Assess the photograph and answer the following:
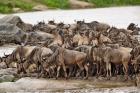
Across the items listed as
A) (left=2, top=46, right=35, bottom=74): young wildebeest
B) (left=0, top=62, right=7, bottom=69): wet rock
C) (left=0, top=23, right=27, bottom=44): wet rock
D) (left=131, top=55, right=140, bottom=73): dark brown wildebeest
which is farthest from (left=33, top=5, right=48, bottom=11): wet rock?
(left=131, top=55, right=140, bottom=73): dark brown wildebeest

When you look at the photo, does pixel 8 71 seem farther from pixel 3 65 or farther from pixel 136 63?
pixel 136 63

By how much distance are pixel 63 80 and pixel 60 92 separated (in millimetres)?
1019

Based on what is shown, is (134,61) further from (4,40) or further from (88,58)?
(4,40)

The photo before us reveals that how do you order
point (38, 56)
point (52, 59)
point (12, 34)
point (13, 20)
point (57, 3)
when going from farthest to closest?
point (57, 3) → point (13, 20) → point (12, 34) → point (38, 56) → point (52, 59)

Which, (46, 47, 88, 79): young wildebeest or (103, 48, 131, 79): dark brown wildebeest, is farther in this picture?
(46, 47, 88, 79): young wildebeest

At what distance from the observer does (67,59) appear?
1653cm

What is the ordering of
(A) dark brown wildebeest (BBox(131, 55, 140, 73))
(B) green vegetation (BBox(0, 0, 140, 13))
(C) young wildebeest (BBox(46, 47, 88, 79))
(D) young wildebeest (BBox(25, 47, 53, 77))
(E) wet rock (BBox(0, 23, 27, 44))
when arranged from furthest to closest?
(B) green vegetation (BBox(0, 0, 140, 13))
(E) wet rock (BBox(0, 23, 27, 44))
(D) young wildebeest (BBox(25, 47, 53, 77))
(C) young wildebeest (BBox(46, 47, 88, 79))
(A) dark brown wildebeest (BBox(131, 55, 140, 73))

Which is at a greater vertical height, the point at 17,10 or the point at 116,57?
the point at 116,57

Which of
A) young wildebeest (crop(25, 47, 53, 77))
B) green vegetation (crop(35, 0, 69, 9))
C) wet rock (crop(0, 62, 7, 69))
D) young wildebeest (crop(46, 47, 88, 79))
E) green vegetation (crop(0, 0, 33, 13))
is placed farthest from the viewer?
green vegetation (crop(35, 0, 69, 9))

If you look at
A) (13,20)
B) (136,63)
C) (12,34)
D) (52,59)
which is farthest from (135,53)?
(13,20)

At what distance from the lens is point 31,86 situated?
16.0 metres

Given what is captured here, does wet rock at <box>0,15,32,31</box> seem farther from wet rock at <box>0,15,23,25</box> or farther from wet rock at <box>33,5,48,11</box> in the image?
wet rock at <box>33,5,48,11</box>

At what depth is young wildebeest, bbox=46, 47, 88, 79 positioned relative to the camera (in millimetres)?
16516

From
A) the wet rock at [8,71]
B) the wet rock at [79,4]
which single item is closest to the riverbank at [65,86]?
the wet rock at [8,71]
